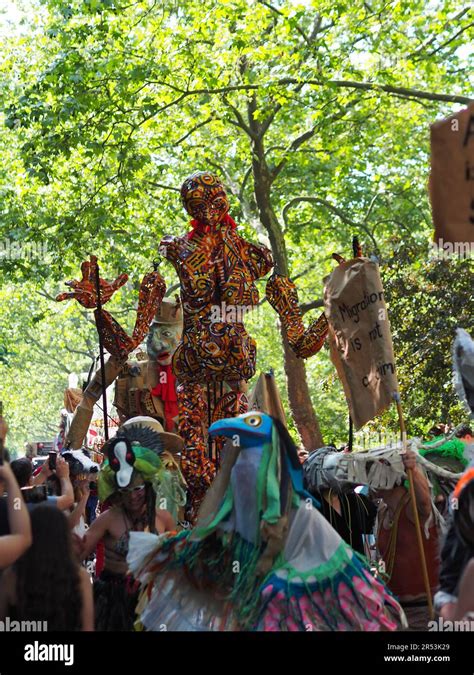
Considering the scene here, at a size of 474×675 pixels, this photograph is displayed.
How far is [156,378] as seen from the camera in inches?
423

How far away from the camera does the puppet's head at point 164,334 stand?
10711 millimetres

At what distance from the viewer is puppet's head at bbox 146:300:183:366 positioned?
35.1 feet

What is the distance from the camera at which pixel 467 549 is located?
3.62 metres

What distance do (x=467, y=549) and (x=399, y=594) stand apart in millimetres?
2499

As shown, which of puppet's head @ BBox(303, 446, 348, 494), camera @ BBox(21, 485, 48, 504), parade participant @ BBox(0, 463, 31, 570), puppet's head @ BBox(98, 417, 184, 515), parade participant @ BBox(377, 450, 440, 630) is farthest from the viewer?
puppet's head @ BBox(303, 446, 348, 494)

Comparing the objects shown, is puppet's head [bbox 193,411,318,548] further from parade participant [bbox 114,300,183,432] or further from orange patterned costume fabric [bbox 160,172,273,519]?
parade participant [bbox 114,300,183,432]

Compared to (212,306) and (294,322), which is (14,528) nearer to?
(212,306)

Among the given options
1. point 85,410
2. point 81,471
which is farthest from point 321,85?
point 81,471

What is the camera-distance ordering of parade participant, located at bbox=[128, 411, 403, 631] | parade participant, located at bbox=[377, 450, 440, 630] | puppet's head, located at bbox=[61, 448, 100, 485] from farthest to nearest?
1. puppet's head, located at bbox=[61, 448, 100, 485]
2. parade participant, located at bbox=[377, 450, 440, 630]
3. parade participant, located at bbox=[128, 411, 403, 631]

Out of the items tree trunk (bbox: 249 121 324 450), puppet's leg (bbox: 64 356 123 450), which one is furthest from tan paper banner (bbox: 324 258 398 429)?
tree trunk (bbox: 249 121 324 450)

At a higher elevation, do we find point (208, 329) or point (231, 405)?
point (208, 329)

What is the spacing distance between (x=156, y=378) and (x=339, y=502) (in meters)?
4.12

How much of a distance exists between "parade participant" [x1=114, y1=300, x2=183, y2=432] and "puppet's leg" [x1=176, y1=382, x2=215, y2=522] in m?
3.05
